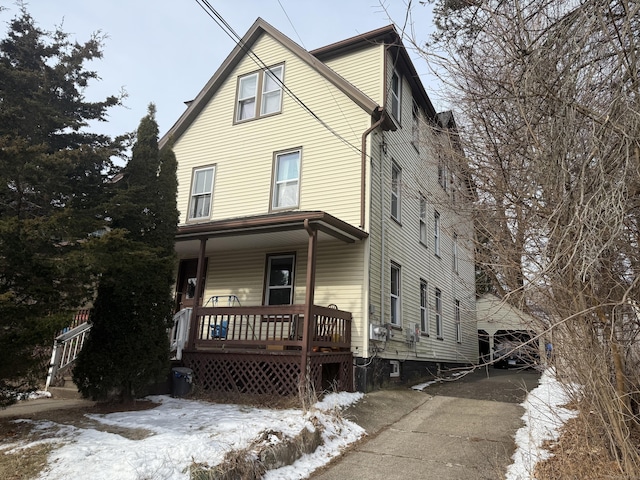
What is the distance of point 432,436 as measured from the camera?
259 inches

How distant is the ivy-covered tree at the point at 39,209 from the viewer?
15.8ft

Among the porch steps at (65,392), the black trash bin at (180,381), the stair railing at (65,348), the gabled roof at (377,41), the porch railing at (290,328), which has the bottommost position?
the porch steps at (65,392)

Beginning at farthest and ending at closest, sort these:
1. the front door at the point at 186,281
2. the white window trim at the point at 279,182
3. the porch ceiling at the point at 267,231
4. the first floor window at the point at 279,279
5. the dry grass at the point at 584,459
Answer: the front door at the point at 186,281 → the white window trim at the point at 279,182 → the first floor window at the point at 279,279 → the porch ceiling at the point at 267,231 → the dry grass at the point at 584,459

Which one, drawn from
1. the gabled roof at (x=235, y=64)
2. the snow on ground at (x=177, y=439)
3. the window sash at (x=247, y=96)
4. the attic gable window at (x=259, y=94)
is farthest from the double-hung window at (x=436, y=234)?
the snow on ground at (x=177, y=439)

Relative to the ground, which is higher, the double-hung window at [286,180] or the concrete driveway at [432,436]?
the double-hung window at [286,180]

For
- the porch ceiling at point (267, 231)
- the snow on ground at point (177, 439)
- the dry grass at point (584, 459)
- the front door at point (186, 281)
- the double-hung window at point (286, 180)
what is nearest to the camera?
the snow on ground at point (177, 439)

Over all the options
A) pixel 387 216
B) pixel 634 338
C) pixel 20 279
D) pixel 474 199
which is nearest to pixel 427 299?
pixel 387 216

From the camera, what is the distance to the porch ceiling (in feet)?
28.1

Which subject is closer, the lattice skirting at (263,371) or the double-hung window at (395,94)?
the lattice skirting at (263,371)

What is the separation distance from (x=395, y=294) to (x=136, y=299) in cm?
691

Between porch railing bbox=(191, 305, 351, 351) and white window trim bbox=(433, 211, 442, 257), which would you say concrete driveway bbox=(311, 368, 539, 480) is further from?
white window trim bbox=(433, 211, 442, 257)

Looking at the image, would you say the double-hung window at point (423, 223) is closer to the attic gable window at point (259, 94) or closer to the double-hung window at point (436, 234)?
the double-hung window at point (436, 234)

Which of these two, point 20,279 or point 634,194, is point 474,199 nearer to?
point 634,194

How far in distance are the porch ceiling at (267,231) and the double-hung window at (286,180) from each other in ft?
4.49
